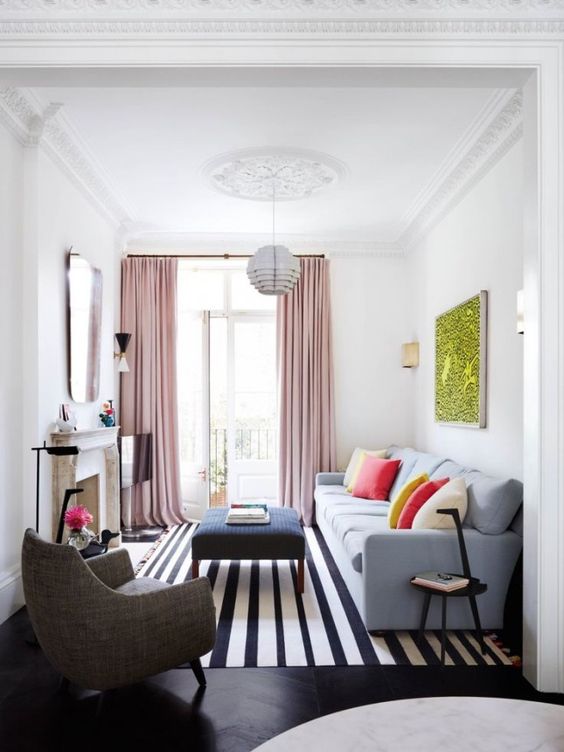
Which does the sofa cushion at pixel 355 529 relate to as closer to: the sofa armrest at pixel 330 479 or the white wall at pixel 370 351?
the sofa armrest at pixel 330 479

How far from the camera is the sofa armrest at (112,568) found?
3.03m

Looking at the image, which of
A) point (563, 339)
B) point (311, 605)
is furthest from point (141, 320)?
point (563, 339)

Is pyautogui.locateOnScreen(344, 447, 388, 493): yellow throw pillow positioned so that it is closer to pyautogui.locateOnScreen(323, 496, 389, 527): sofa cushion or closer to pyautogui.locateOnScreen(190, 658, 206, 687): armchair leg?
pyautogui.locateOnScreen(323, 496, 389, 527): sofa cushion

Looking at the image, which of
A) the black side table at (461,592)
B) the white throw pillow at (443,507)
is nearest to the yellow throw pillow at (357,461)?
the white throw pillow at (443,507)

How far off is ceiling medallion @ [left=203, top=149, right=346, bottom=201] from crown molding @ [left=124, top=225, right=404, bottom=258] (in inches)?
48.4

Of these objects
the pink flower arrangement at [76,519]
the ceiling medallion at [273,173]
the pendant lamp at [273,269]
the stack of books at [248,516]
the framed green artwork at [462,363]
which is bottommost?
the stack of books at [248,516]

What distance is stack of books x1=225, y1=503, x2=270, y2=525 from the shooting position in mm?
4316

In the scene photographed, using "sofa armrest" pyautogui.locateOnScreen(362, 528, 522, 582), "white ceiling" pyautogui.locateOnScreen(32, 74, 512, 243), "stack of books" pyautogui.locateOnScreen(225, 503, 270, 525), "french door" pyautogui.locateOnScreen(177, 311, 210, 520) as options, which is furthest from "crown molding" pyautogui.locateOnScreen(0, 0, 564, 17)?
"french door" pyautogui.locateOnScreen(177, 311, 210, 520)

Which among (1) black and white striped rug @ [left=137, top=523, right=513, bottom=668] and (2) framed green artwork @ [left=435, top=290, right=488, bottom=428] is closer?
(1) black and white striped rug @ [left=137, top=523, right=513, bottom=668]

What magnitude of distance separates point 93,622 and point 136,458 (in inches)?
143

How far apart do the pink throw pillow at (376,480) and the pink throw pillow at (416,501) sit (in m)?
1.50

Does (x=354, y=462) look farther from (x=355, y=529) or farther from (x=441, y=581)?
(x=441, y=581)

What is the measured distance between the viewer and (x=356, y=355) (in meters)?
6.71

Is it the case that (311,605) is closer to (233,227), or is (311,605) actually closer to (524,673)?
(524,673)
